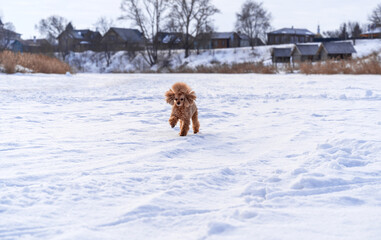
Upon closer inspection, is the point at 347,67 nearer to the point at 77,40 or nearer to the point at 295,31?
the point at 77,40

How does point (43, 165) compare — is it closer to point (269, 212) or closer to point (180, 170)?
point (180, 170)

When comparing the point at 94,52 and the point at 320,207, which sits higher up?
the point at 94,52

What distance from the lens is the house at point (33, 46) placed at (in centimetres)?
7056

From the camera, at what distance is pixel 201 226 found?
7.94ft

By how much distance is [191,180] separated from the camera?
131 inches

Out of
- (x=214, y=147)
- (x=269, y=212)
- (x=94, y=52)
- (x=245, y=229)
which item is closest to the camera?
(x=245, y=229)

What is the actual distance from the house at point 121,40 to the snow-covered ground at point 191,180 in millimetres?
58792

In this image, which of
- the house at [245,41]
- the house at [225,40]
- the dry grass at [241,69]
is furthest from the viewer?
the house at [225,40]

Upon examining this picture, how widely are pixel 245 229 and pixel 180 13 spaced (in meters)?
58.5

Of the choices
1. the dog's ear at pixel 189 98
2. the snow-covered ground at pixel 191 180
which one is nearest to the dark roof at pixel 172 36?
the snow-covered ground at pixel 191 180

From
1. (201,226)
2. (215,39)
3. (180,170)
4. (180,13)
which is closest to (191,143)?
(180,170)

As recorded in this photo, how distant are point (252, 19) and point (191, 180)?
230 feet

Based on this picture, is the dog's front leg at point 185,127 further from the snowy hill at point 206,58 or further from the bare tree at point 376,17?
the bare tree at point 376,17

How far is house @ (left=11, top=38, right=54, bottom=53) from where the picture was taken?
2778 inches
